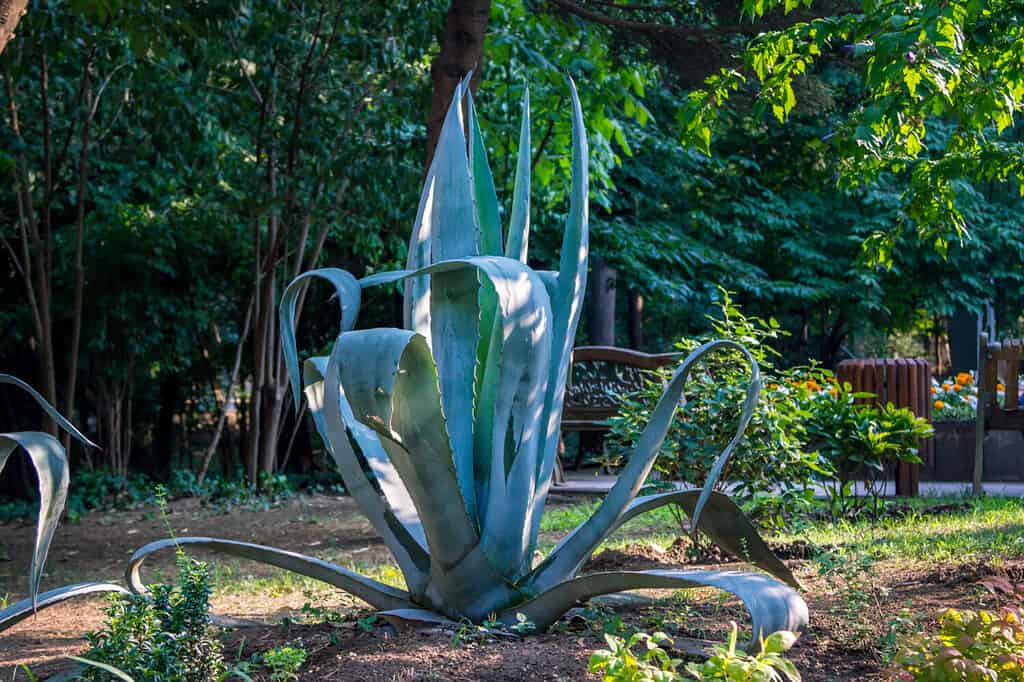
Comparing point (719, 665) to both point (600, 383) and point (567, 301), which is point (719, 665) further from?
point (600, 383)

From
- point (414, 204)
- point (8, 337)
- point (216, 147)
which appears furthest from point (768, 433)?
point (8, 337)

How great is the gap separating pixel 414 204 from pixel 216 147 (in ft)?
7.74

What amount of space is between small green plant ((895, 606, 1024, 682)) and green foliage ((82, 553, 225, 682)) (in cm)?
161

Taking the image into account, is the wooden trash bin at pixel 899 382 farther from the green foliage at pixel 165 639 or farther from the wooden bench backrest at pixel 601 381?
the green foliage at pixel 165 639

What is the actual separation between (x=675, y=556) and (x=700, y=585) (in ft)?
8.52

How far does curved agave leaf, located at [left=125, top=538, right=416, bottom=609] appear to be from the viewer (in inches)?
119

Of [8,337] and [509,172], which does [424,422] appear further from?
[8,337]

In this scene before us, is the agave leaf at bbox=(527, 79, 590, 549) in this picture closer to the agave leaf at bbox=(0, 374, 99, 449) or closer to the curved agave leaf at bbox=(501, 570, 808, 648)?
the curved agave leaf at bbox=(501, 570, 808, 648)

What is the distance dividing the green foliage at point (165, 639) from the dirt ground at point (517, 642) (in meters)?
0.30

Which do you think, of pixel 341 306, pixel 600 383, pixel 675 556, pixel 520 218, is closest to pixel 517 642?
pixel 341 306

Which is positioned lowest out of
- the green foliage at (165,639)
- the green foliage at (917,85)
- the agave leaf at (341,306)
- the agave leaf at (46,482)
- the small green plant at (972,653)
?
the green foliage at (165,639)

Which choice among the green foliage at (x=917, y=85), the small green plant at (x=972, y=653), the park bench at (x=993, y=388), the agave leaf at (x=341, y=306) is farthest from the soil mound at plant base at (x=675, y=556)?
the park bench at (x=993, y=388)

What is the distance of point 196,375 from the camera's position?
12961mm

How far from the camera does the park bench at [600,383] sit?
29.6 ft
